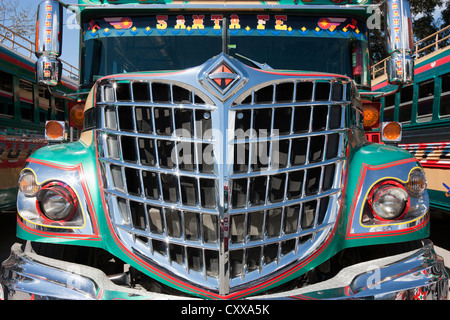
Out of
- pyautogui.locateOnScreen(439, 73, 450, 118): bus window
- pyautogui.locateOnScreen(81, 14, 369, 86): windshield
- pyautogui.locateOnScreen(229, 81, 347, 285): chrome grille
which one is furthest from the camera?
pyautogui.locateOnScreen(439, 73, 450, 118): bus window

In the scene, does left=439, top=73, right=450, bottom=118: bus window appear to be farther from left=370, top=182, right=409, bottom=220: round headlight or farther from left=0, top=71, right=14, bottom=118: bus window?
left=0, top=71, right=14, bottom=118: bus window

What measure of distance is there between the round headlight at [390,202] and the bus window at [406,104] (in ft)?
15.4

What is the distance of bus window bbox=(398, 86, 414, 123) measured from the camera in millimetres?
6348

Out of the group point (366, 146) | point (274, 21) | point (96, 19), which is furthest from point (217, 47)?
point (366, 146)

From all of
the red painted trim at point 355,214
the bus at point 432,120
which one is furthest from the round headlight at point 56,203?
the bus at point 432,120

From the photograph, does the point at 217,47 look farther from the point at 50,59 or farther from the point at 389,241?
the point at 389,241

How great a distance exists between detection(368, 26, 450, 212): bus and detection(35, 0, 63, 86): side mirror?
3.79 m

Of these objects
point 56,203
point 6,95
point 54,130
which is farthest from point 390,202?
point 6,95

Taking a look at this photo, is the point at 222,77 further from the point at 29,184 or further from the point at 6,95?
the point at 6,95

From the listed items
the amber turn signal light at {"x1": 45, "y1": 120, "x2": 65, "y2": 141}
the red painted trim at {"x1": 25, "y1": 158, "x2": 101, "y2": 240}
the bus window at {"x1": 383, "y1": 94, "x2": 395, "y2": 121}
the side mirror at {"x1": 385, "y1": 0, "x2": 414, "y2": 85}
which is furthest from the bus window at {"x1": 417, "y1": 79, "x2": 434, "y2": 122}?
the red painted trim at {"x1": 25, "y1": 158, "x2": 101, "y2": 240}

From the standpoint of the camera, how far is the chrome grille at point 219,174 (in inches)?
78.8

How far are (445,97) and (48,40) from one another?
501 centimetres

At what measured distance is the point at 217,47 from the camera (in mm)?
3270

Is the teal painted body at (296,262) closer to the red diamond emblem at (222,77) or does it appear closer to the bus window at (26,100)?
the red diamond emblem at (222,77)
